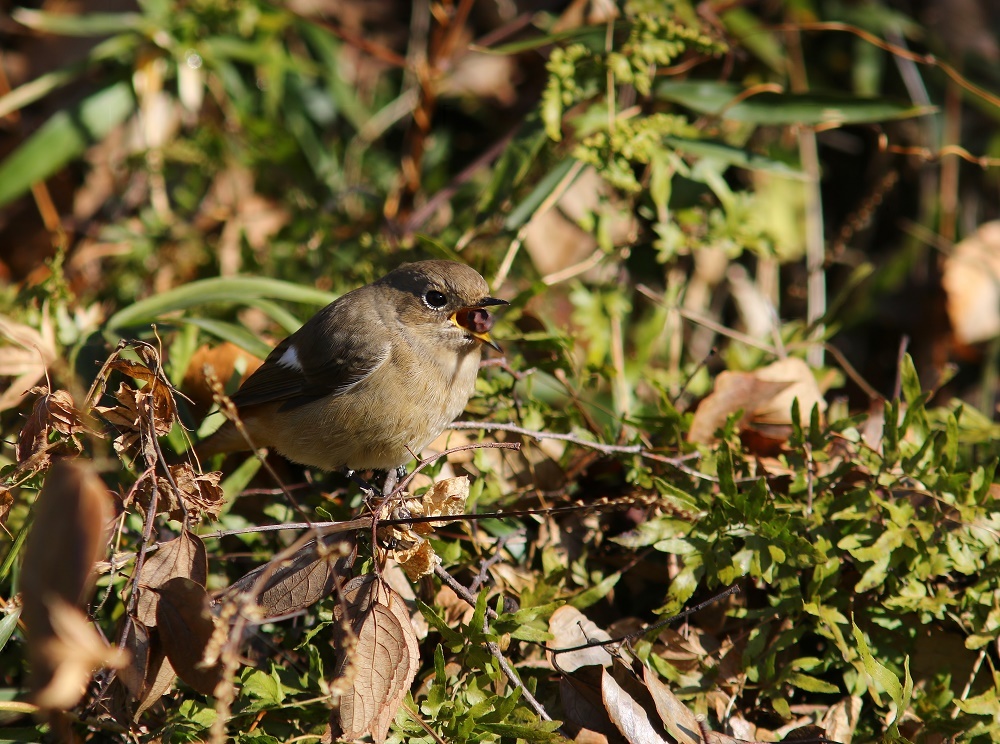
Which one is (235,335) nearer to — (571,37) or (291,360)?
(291,360)

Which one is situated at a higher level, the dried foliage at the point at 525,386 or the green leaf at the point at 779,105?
the green leaf at the point at 779,105

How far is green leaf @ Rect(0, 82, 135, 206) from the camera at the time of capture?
15.0 ft

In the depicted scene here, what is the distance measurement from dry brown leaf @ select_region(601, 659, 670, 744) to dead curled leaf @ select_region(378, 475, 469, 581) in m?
0.62

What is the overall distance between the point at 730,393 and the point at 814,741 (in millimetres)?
1269

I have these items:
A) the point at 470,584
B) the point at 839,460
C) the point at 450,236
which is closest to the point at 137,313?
the point at 450,236

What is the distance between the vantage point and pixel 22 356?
337 cm

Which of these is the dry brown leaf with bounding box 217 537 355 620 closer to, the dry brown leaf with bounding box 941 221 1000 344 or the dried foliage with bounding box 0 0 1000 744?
the dried foliage with bounding box 0 0 1000 744

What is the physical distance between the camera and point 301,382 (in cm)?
342

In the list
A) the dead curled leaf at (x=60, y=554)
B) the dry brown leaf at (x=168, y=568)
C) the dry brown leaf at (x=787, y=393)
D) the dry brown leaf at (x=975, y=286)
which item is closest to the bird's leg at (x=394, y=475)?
the dry brown leaf at (x=168, y=568)

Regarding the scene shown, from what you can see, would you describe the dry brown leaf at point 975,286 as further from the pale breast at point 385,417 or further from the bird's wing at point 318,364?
the bird's wing at point 318,364

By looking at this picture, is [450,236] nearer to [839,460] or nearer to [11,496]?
[839,460]

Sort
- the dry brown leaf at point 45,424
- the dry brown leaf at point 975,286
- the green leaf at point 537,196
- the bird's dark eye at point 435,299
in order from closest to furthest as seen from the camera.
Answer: the dry brown leaf at point 45,424, the bird's dark eye at point 435,299, the green leaf at point 537,196, the dry brown leaf at point 975,286

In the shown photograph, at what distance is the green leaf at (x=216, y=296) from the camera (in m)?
3.50

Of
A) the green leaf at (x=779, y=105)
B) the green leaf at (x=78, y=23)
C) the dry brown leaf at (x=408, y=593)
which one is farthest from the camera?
the green leaf at (x=78, y=23)
